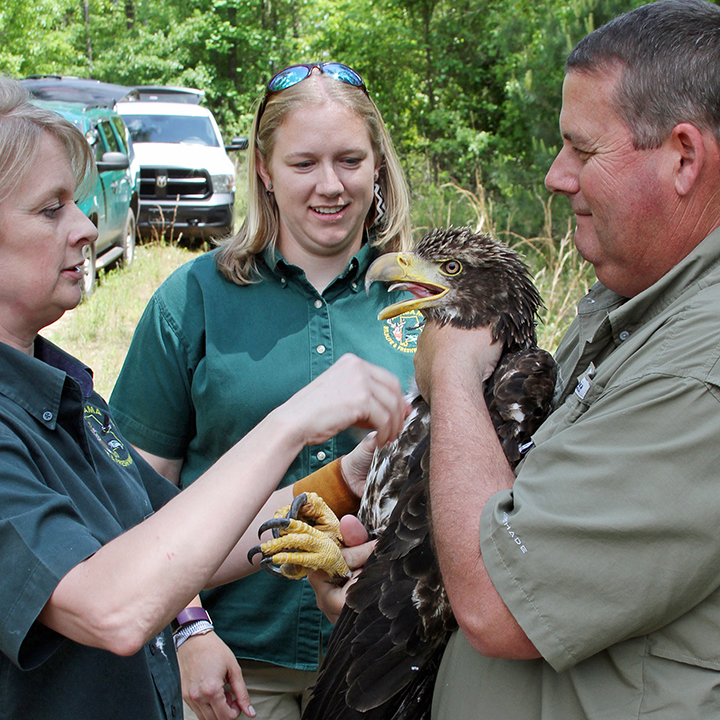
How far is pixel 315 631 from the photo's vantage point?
2760mm

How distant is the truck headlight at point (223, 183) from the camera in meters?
14.7

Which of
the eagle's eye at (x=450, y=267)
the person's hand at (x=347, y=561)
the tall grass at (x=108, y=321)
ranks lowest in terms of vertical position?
the tall grass at (x=108, y=321)

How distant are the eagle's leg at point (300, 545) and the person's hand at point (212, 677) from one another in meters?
0.32

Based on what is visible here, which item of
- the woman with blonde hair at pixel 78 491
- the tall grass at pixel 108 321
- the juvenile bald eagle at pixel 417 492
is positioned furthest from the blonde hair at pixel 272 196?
the tall grass at pixel 108 321

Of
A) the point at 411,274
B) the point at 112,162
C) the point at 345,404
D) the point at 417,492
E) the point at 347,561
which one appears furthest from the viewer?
the point at 112,162

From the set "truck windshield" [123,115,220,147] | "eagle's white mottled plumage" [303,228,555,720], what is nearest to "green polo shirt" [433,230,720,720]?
"eagle's white mottled plumage" [303,228,555,720]

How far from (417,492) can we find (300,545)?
0.44 metres

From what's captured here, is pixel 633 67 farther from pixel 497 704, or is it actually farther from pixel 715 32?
pixel 497 704

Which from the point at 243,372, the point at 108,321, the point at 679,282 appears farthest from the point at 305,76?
the point at 108,321

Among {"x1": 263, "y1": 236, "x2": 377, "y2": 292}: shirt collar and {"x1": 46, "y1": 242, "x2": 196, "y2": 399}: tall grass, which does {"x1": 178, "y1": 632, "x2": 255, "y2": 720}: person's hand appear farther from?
{"x1": 46, "y1": 242, "x2": 196, "y2": 399}: tall grass

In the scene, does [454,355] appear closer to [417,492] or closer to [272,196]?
[417,492]

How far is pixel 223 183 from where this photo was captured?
48.7 feet

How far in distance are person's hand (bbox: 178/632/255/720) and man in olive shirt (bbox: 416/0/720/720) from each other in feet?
2.67

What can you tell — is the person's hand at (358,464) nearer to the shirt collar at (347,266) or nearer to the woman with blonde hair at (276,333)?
the woman with blonde hair at (276,333)
